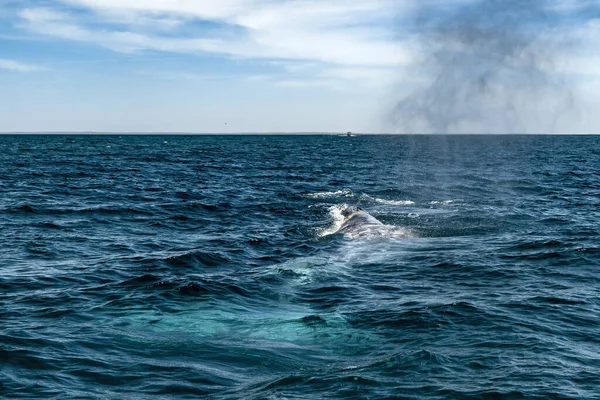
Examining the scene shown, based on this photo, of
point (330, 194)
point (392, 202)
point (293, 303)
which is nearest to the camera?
point (293, 303)

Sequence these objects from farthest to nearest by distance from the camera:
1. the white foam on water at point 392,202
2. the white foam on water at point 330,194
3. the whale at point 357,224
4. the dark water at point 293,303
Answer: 1. the white foam on water at point 330,194
2. the white foam on water at point 392,202
3. the whale at point 357,224
4. the dark water at point 293,303

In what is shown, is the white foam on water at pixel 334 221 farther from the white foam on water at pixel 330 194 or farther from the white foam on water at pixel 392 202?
the white foam on water at pixel 330 194

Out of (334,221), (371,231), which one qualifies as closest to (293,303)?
(371,231)

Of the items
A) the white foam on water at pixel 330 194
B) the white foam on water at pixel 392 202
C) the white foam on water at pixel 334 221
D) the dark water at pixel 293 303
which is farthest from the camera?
the white foam on water at pixel 330 194

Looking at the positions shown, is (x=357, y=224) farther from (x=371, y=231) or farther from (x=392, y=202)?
(x=392, y=202)

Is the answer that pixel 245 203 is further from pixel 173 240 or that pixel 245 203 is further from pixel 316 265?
pixel 316 265

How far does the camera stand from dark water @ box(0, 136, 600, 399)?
535 inches

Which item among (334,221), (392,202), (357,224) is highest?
(392,202)

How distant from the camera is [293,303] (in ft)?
65.4

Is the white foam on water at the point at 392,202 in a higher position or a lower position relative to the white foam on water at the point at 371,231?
higher

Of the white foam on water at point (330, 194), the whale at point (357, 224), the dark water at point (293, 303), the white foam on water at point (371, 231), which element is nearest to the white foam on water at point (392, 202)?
the white foam on water at point (330, 194)

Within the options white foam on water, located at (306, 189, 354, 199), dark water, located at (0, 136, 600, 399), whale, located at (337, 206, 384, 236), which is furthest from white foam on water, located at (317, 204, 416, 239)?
white foam on water, located at (306, 189, 354, 199)

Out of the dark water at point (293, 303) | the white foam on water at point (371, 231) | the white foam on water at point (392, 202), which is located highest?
the white foam on water at point (392, 202)

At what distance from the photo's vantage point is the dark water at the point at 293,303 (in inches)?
535
